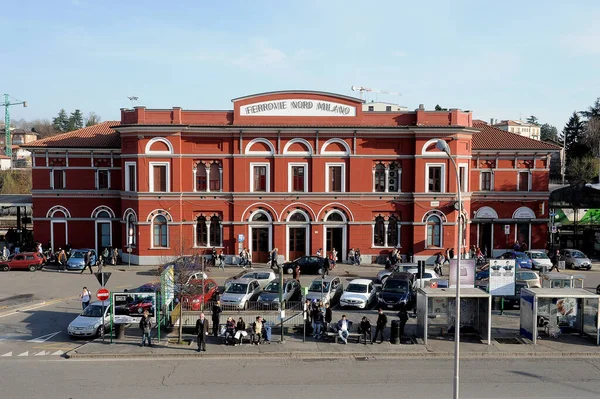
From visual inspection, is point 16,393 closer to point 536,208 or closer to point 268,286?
point 268,286

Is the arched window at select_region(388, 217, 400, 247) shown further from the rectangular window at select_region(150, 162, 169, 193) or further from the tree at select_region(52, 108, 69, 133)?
the tree at select_region(52, 108, 69, 133)

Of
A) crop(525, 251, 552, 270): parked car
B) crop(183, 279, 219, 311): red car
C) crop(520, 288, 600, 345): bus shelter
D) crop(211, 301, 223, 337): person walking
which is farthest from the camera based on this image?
crop(525, 251, 552, 270): parked car

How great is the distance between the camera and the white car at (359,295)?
28.6 m

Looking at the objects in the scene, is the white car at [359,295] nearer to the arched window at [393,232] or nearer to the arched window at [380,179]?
the arched window at [393,232]

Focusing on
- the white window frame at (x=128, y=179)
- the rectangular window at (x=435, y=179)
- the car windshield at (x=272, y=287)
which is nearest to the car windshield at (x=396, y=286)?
the car windshield at (x=272, y=287)

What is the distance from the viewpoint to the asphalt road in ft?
57.1

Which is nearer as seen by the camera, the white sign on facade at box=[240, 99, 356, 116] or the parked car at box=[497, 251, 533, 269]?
the parked car at box=[497, 251, 533, 269]

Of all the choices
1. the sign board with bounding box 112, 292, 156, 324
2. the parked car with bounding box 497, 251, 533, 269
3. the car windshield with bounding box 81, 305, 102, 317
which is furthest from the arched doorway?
the car windshield with bounding box 81, 305, 102, 317

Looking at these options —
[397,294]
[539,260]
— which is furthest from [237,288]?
[539,260]

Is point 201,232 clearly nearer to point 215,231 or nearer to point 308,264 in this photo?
point 215,231

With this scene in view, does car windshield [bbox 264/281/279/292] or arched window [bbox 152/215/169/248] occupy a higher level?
arched window [bbox 152/215/169/248]

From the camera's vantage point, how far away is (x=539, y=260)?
1583 inches

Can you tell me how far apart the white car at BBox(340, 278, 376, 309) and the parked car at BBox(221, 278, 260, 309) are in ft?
14.8

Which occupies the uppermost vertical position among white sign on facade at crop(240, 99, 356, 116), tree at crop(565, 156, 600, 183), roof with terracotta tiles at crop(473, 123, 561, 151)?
white sign on facade at crop(240, 99, 356, 116)
